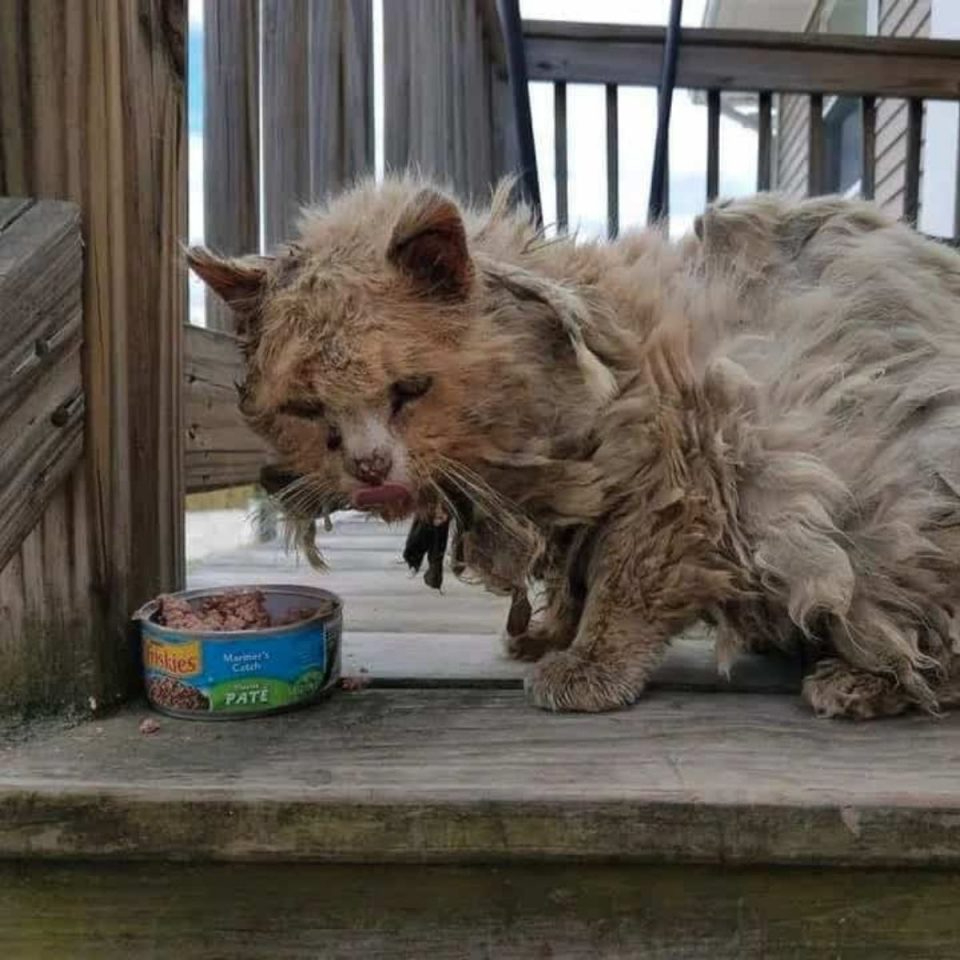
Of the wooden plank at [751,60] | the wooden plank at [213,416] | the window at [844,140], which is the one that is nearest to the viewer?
the wooden plank at [213,416]

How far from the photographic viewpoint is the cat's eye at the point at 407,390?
93cm

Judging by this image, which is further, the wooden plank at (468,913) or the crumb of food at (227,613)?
the crumb of food at (227,613)

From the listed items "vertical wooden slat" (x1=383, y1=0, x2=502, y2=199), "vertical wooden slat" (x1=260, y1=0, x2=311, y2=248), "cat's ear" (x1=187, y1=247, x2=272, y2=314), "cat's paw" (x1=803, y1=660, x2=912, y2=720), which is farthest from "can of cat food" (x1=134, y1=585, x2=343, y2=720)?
"vertical wooden slat" (x1=383, y1=0, x2=502, y2=199)

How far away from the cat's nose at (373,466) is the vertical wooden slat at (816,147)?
8.45ft

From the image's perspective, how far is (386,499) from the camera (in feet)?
3.14

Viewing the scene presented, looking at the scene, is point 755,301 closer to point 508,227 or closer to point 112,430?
point 508,227

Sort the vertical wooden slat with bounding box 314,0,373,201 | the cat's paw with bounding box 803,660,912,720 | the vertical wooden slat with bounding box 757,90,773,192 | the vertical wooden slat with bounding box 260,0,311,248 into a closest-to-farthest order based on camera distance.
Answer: the cat's paw with bounding box 803,660,912,720 → the vertical wooden slat with bounding box 260,0,311,248 → the vertical wooden slat with bounding box 314,0,373,201 → the vertical wooden slat with bounding box 757,90,773,192

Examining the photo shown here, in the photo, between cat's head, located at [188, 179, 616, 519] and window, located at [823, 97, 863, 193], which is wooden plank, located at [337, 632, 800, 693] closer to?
cat's head, located at [188, 179, 616, 519]

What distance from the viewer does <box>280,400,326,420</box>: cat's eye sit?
94 centimetres

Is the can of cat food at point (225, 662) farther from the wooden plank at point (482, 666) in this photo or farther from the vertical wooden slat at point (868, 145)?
the vertical wooden slat at point (868, 145)

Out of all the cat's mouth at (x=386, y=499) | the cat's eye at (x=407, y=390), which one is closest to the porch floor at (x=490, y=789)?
the cat's mouth at (x=386, y=499)

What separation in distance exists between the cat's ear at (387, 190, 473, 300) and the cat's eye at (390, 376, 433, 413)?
9 centimetres

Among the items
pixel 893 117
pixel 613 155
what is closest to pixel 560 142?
pixel 613 155

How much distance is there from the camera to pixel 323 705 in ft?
3.49
